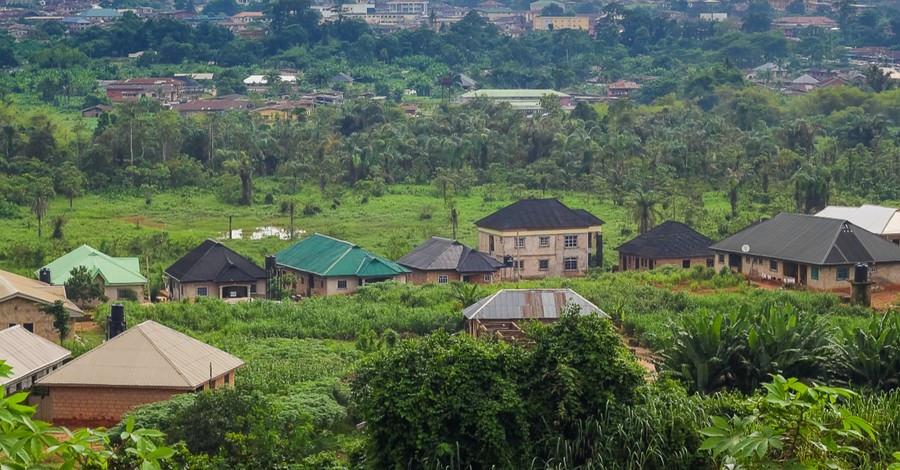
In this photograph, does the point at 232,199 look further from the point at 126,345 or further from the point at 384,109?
the point at 126,345

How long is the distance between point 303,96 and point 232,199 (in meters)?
40.6

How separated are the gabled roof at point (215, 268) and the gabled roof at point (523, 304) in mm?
10316

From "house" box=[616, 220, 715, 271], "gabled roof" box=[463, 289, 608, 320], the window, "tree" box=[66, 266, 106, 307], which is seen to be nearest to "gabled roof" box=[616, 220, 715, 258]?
"house" box=[616, 220, 715, 271]

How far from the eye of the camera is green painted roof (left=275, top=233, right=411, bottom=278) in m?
43.5

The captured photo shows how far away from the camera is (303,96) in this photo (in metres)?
100

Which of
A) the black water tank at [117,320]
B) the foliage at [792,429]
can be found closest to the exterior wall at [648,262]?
the black water tank at [117,320]

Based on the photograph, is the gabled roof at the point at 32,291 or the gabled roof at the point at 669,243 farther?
the gabled roof at the point at 669,243

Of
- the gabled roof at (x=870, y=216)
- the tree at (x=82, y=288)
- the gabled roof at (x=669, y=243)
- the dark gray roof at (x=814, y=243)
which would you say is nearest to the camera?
the dark gray roof at (x=814, y=243)

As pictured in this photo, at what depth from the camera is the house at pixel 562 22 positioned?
512 ft

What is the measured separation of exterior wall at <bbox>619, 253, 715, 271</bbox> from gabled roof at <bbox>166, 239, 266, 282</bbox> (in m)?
12.2

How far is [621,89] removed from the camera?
10956cm

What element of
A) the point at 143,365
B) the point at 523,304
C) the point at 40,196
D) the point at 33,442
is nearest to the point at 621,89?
the point at 40,196

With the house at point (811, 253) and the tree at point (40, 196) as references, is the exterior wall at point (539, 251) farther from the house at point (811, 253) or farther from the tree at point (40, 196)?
the tree at point (40, 196)

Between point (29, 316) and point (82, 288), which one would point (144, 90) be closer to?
point (82, 288)
